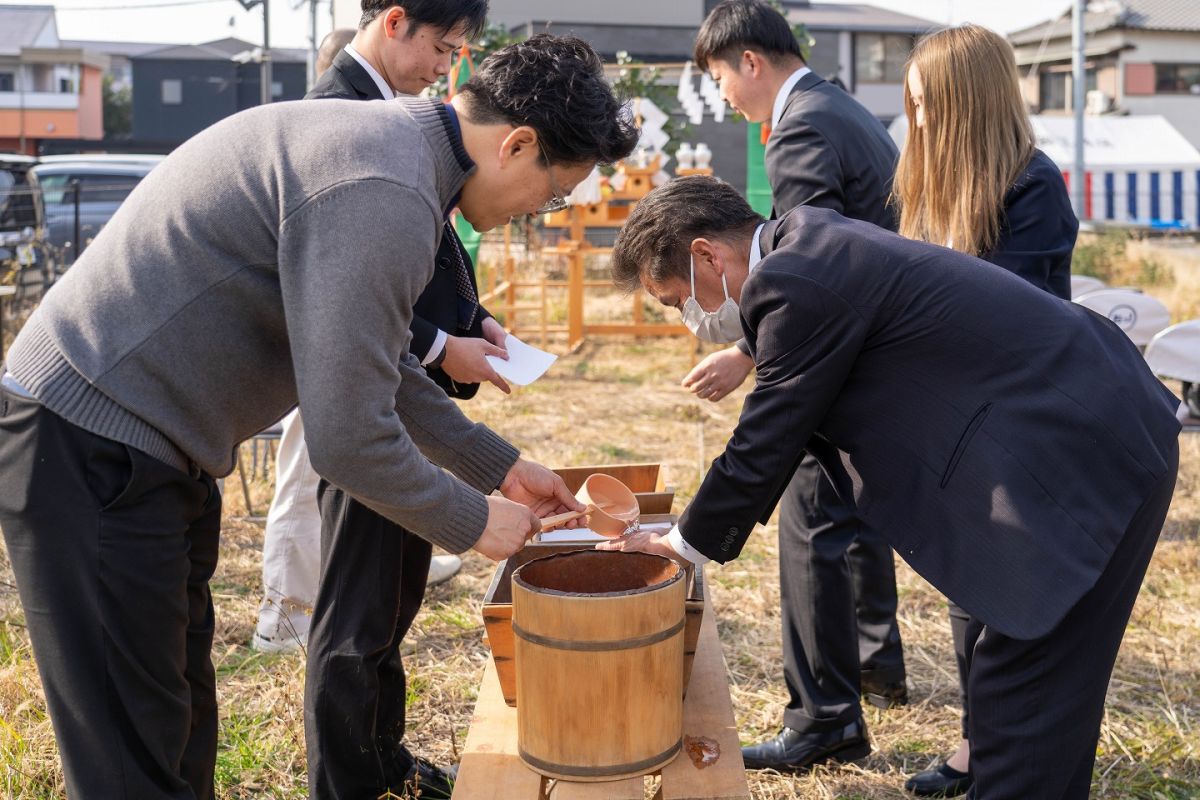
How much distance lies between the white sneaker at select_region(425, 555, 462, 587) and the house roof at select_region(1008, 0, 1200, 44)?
33762 mm

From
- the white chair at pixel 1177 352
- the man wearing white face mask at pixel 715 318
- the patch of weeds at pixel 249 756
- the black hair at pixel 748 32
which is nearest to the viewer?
the man wearing white face mask at pixel 715 318

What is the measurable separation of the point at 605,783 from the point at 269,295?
0.88 meters

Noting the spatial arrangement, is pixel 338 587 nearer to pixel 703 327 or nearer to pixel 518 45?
pixel 703 327

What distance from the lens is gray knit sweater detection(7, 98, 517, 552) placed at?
4.83 feet

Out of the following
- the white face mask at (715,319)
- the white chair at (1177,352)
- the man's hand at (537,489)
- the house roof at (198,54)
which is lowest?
the white chair at (1177,352)

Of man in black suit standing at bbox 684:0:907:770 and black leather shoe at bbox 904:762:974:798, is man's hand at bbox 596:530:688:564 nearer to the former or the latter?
man in black suit standing at bbox 684:0:907:770

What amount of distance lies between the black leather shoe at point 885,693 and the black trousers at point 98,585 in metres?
2.06

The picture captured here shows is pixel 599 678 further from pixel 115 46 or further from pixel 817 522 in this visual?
pixel 115 46

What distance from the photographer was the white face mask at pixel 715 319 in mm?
2086

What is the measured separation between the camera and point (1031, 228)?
236cm

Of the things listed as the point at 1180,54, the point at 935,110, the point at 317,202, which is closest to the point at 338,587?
the point at 317,202

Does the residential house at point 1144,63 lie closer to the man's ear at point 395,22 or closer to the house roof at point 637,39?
the house roof at point 637,39

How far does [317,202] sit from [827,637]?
182cm

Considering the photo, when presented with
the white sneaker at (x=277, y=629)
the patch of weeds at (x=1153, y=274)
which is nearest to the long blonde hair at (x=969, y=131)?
the white sneaker at (x=277, y=629)
